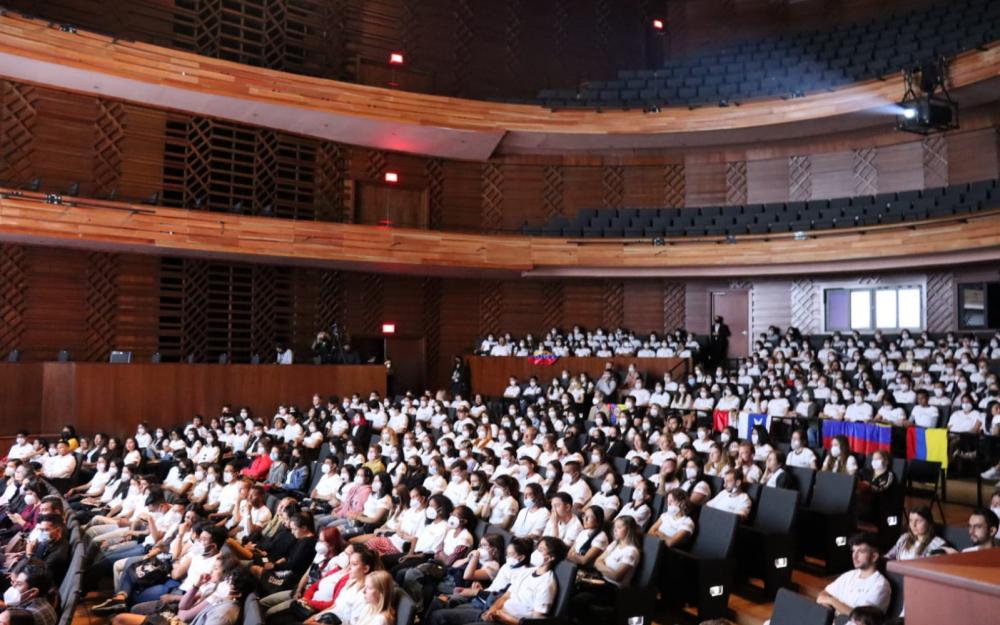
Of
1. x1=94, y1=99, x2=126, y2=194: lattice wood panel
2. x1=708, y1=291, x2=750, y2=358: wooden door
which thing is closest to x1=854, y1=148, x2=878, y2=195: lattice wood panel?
x1=708, y1=291, x2=750, y2=358: wooden door

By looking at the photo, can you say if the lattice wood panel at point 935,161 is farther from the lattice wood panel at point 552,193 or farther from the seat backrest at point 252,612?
the seat backrest at point 252,612

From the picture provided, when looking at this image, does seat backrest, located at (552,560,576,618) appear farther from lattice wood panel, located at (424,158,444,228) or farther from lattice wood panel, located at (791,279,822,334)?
lattice wood panel, located at (424,158,444,228)

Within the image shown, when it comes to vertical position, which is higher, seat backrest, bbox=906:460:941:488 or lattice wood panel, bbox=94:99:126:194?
lattice wood panel, bbox=94:99:126:194

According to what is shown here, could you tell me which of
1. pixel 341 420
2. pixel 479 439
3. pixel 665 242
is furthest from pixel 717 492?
pixel 665 242

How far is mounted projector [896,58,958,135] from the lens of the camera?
1203 centimetres

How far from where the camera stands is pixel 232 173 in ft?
51.0

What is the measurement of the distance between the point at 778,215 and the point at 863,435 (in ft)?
26.6

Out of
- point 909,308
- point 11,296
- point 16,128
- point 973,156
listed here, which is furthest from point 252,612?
point 973,156

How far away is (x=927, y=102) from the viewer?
12.0 m

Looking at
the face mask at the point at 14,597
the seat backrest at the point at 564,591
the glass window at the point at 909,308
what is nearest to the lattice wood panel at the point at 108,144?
the face mask at the point at 14,597

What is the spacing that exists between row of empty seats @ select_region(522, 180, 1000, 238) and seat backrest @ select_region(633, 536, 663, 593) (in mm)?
10485

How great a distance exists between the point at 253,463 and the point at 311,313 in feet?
23.8

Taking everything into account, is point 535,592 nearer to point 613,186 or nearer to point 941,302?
point 941,302

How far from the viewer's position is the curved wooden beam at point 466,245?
12.6m
